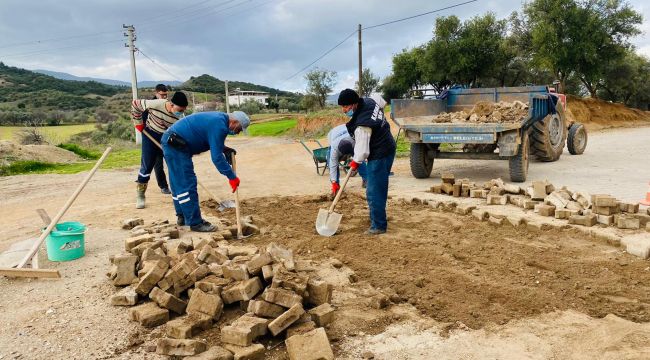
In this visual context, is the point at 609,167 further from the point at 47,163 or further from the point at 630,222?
the point at 47,163

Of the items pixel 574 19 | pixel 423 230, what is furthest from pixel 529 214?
pixel 574 19

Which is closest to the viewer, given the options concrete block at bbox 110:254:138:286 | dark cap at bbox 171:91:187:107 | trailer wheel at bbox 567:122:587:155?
concrete block at bbox 110:254:138:286

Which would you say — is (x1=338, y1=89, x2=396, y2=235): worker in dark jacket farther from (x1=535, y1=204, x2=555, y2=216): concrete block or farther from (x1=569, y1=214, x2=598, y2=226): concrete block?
(x1=569, y1=214, x2=598, y2=226): concrete block

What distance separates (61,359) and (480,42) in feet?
106

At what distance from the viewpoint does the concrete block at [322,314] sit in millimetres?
3221

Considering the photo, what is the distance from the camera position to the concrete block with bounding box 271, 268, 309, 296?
11.0 ft

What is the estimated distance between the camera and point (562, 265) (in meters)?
4.26

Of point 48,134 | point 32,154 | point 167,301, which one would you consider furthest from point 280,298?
point 48,134

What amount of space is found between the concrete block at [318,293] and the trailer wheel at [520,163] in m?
5.63

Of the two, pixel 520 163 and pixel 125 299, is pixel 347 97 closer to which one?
pixel 125 299

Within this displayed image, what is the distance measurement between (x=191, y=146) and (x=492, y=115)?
17.3 feet

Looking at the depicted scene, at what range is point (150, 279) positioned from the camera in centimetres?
361

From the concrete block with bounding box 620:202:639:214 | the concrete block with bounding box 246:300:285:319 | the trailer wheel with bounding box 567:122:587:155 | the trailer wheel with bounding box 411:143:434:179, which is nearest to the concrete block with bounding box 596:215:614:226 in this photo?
the concrete block with bounding box 620:202:639:214

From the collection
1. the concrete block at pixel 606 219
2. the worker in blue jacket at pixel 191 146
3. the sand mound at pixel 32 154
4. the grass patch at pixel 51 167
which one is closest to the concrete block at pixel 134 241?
the worker in blue jacket at pixel 191 146
